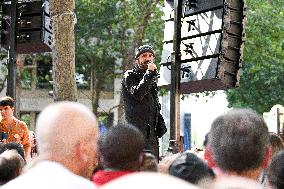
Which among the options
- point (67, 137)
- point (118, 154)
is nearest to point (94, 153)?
point (67, 137)

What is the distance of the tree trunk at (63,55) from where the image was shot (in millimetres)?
11992

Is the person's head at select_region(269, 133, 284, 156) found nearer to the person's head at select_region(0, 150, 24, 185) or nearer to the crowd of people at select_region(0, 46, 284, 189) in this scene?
the crowd of people at select_region(0, 46, 284, 189)

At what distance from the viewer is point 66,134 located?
11.4ft

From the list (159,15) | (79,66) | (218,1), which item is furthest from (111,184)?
(79,66)

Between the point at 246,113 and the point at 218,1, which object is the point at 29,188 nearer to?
the point at 246,113

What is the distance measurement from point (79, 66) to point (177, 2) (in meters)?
29.1

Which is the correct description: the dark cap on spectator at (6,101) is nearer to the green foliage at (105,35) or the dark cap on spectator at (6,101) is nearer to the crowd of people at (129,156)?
the crowd of people at (129,156)

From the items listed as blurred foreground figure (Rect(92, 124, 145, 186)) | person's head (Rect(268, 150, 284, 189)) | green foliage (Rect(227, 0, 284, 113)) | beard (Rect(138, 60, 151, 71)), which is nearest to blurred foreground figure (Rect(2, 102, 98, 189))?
blurred foreground figure (Rect(92, 124, 145, 186))

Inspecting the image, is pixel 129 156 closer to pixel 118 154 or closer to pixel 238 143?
pixel 118 154

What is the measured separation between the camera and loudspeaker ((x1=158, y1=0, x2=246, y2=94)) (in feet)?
31.6

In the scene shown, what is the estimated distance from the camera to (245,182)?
3.08 meters

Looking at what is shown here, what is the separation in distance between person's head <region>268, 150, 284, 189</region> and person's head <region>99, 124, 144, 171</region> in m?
0.72

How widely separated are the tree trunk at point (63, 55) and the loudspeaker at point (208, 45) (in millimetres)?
2292

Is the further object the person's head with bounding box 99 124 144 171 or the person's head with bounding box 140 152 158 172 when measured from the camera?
the person's head with bounding box 140 152 158 172
